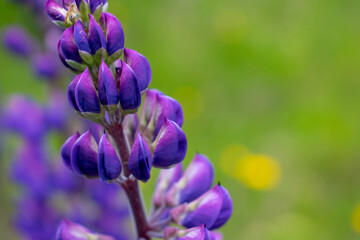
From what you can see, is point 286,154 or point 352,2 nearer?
point 286,154

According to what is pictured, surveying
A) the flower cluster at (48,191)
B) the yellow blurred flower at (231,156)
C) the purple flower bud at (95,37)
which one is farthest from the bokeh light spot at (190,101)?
the purple flower bud at (95,37)

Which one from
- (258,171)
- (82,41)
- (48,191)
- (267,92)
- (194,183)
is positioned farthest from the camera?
(267,92)

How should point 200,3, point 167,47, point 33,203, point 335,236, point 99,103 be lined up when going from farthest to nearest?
1. point 200,3
2. point 167,47
3. point 335,236
4. point 33,203
5. point 99,103

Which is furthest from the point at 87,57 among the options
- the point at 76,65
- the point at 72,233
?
the point at 72,233

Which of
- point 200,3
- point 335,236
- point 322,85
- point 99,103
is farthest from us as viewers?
point 200,3

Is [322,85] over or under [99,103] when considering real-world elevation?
under

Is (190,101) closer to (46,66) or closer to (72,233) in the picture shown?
(46,66)

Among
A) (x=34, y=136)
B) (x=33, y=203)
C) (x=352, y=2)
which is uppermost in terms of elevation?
(x=352, y=2)

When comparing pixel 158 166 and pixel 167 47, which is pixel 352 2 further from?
pixel 158 166

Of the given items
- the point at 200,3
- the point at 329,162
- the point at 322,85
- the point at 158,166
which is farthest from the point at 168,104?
the point at 200,3
